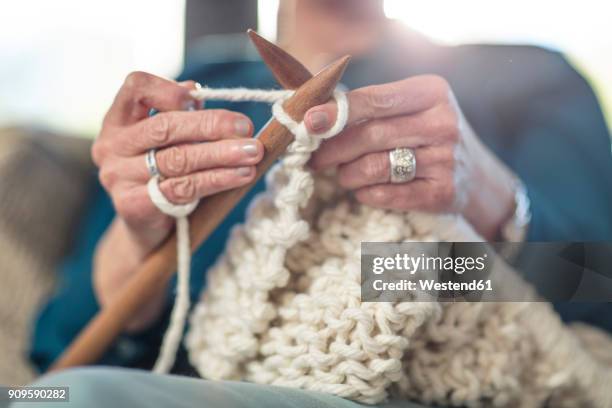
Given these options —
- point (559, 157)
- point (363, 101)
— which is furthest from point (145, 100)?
point (559, 157)

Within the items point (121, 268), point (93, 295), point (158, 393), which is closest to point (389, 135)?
point (158, 393)

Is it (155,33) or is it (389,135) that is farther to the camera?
(155,33)

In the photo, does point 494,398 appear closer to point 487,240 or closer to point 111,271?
point 487,240

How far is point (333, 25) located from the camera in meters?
0.59

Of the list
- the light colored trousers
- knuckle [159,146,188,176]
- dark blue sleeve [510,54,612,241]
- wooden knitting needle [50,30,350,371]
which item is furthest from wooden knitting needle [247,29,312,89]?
dark blue sleeve [510,54,612,241]

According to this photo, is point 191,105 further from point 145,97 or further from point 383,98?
point 383,98

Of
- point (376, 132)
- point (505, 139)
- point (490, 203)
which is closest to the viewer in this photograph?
point (376, 132)

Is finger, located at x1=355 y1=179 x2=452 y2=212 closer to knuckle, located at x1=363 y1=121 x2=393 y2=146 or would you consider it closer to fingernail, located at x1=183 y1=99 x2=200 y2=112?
knuckle, located at x1=363 y1=121 x2=393 y2=146

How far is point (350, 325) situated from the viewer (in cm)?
43

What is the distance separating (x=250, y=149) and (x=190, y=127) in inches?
2.2

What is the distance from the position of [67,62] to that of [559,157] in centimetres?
64

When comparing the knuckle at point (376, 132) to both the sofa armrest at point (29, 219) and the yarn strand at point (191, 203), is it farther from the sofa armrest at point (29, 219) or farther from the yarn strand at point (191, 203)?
the sofa armrest at point (29, 219)

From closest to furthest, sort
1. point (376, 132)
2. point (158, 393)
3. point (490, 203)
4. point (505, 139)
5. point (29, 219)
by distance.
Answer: point (158, 393)
point (376, 132)
point (490, 203)
point (505, 139)
point (29, 219)

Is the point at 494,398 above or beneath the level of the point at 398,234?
beneath
